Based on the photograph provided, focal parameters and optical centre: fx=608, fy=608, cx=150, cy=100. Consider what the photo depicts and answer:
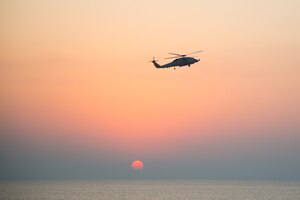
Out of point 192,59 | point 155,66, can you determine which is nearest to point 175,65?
point 192,59

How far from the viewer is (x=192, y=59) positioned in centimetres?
12031

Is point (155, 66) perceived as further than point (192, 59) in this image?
Yes

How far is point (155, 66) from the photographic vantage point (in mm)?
137875

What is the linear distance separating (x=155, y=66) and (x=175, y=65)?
1623cm

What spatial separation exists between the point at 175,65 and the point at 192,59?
12.8 ft

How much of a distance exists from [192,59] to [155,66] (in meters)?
19.0

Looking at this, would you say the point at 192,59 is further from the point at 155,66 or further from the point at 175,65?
the point at 155,66

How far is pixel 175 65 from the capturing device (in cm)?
12212

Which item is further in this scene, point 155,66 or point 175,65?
point 155,66
